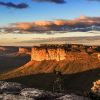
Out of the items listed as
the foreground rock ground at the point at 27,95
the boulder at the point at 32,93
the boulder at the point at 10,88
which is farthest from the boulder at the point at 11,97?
→ the boulder at the point at 10,88

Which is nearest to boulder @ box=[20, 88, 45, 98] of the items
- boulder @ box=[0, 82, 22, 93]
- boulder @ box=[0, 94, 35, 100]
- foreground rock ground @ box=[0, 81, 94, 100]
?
foreground rock ground @ box=[0, 81, 94, 100]

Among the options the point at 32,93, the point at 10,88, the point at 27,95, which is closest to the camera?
the point at 27,95

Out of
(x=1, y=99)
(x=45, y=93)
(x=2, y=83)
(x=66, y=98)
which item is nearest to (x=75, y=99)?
(x=66, y=98)

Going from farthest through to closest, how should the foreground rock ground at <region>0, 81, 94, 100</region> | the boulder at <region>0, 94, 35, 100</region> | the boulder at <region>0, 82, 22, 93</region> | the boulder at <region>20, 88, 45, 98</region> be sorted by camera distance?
1. the boulder at <region>0, 82, 22, 93</region>
2. the boulder at <region>20, 88, 45, 98</region>
3. the foreground rock ground at <region>0, 81, 94, 100</region>
4. the boulder at <region>0, 94, 35, 100</region>

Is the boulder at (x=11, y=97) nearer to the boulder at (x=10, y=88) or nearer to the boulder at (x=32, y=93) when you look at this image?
the boulder at (x=32, y=93)

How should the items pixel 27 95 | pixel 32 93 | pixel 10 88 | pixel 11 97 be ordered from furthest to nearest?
pixel 10 88 → pixel 32 93 → pixel 27 95 → pixel 11 97

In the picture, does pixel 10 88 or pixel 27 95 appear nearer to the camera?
pixel 27 95

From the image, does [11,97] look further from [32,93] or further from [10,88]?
[10,88]

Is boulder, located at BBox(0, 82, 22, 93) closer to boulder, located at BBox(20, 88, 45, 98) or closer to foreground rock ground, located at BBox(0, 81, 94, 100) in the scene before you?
foreground rock ground, located at BBox(0, 81, 94, 100)

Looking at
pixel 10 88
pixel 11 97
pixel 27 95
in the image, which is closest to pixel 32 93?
pixel 27 95

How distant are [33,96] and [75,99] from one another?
213cm

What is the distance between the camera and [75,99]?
20.2m

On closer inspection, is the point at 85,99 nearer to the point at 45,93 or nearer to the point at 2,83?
the point at 45,93

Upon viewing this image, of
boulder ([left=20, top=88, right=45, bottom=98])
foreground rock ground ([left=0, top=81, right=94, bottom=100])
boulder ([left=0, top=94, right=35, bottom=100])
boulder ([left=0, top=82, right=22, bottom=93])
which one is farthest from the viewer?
boulder ([left=0, top=82, right=22, bottom=93])
